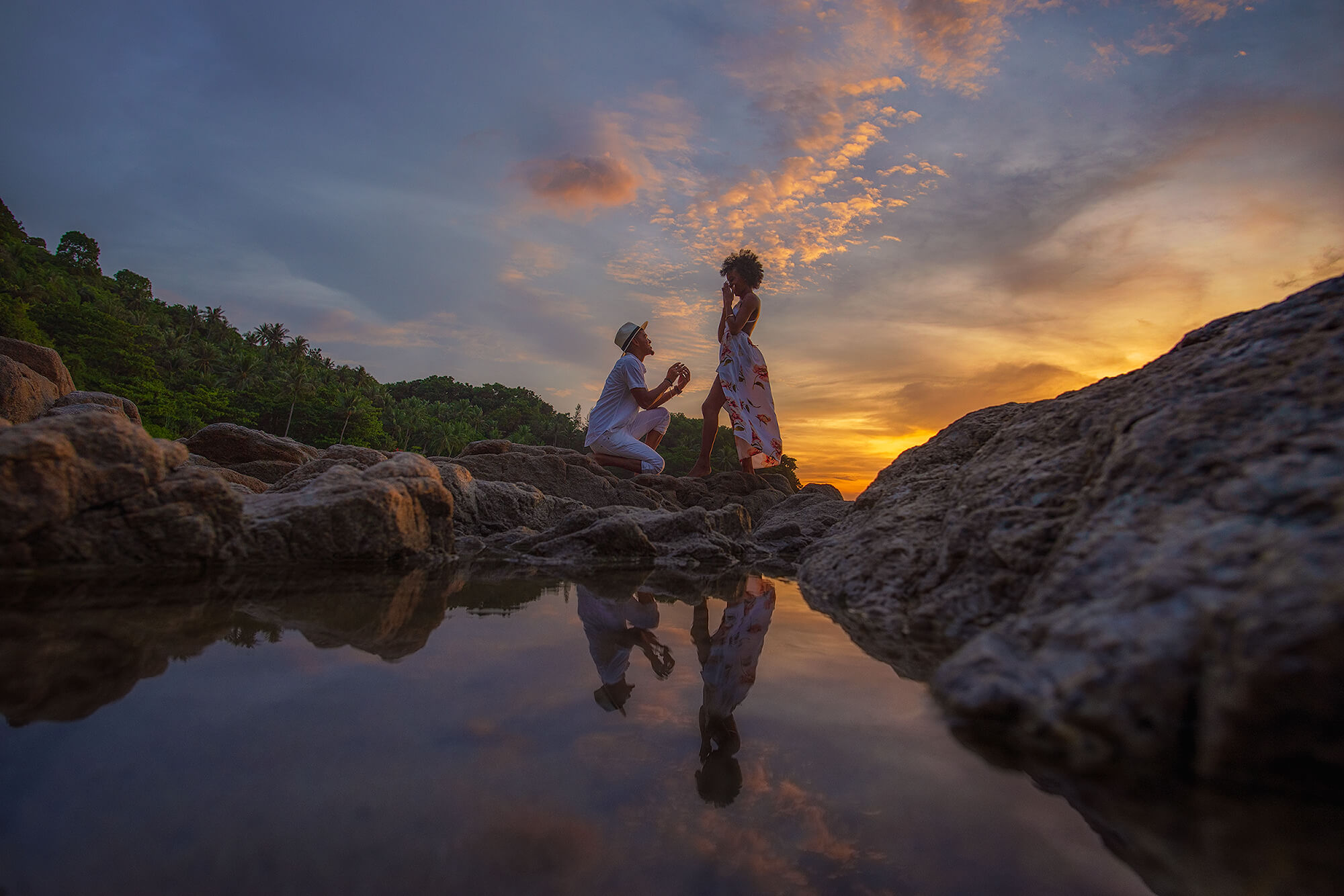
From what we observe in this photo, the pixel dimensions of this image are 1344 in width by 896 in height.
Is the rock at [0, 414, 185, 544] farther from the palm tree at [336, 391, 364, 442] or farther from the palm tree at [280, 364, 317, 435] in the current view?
the palm tree at [280, 364, 317, 435]

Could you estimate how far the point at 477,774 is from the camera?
1143 millimetres

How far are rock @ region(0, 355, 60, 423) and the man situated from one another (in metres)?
6.73

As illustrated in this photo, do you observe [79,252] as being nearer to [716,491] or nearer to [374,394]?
[374,394]

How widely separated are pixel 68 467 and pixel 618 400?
715cm

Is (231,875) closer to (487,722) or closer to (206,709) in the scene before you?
(487,722)

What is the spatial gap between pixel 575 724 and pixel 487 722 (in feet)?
0.64

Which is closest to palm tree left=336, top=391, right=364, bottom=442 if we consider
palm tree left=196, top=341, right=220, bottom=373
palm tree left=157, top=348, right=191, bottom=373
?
palm tree left=196, top=341, right=220, bottom=373

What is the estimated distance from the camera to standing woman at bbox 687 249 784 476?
9047mm

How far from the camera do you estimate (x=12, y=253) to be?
38.6 meters

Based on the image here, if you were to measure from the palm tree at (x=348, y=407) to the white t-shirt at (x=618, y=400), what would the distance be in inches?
1613

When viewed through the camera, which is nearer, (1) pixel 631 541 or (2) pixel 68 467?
(2) pixel 68 467

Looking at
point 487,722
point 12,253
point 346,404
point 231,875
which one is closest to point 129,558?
point 487,722

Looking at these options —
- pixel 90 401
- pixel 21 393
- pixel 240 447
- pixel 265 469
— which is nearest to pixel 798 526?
pixel 265 469

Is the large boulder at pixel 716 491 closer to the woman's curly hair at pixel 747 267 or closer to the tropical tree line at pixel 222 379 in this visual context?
the woman's curly hair at pixel 747 267
